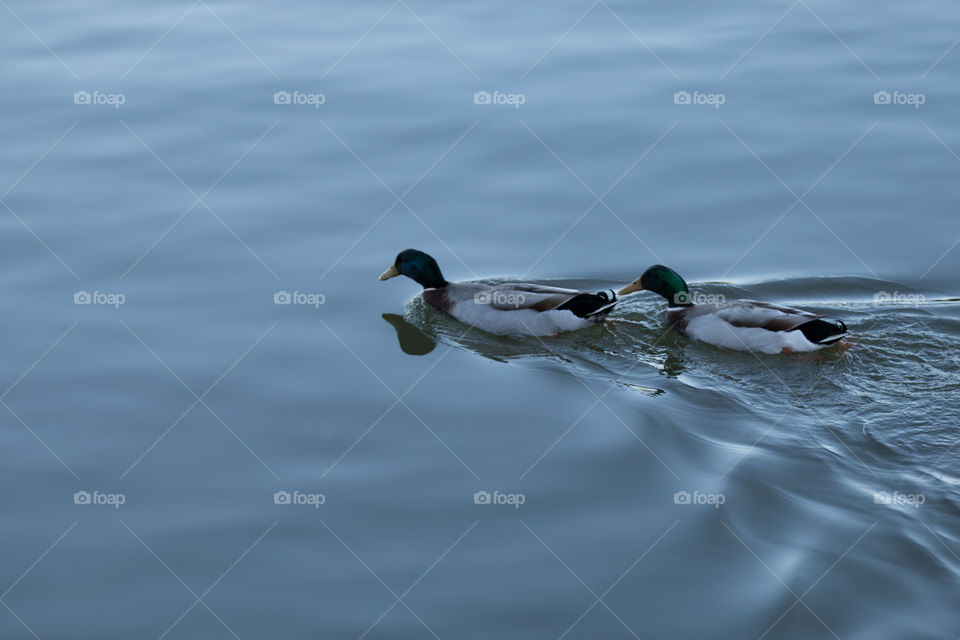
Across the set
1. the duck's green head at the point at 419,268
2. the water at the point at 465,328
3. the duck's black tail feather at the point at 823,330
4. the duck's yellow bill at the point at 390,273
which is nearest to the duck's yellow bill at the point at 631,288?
the water at the point at 465,328

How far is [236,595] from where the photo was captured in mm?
6844

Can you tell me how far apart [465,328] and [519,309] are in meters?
0.65

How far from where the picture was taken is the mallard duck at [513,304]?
1013cm

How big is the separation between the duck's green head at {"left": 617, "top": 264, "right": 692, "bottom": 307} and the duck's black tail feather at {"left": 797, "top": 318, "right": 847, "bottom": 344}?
113 centimetres

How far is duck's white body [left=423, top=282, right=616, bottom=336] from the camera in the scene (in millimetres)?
10141

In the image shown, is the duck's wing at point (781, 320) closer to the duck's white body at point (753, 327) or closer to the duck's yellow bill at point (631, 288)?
the duck's white body at point (753, 327)

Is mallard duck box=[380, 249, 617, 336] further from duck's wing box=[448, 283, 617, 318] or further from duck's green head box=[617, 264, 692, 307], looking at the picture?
duck's green head box=[617, 264, 692, 307]

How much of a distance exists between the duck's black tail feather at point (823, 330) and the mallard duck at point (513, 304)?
Answer: 168cm

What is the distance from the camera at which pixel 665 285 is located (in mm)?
10211

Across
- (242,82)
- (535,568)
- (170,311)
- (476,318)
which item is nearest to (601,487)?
(535,568)

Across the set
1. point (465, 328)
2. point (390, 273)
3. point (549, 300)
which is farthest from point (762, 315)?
point (390, 273)

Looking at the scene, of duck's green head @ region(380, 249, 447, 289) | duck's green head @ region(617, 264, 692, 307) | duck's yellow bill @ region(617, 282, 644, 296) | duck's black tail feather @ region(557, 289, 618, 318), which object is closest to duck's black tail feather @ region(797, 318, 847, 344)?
duck's green head @ region(617, 264, 692, 307)

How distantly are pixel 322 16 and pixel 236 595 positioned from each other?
428 inches

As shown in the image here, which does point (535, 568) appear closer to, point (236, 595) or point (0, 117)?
point (236, 595)
